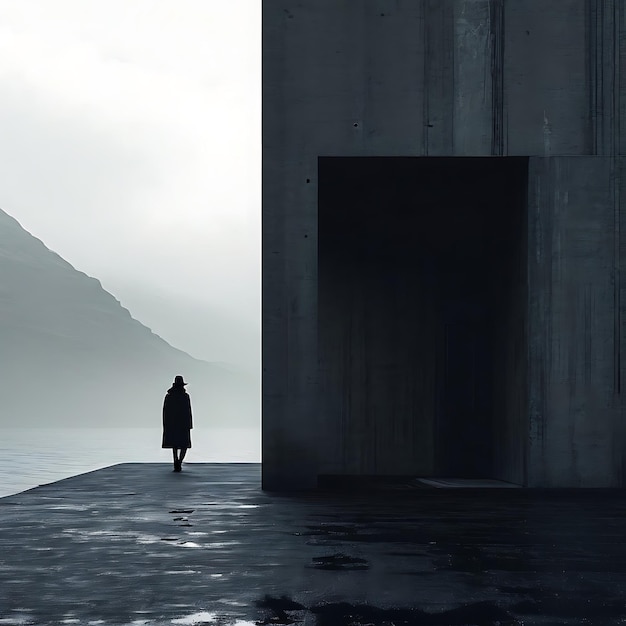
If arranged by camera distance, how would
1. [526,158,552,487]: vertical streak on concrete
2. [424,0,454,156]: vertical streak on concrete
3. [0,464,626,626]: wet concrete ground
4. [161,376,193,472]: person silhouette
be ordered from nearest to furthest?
[0,464,626,626]: wet concrete ground < [526,158,552,487]: vertical streak on concrete < [424,0,454,156]: vertical streak on concrete < [161,376,193,472]: person silhouette

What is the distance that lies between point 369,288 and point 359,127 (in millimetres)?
4247

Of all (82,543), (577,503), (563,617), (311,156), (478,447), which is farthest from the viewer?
(478,447)

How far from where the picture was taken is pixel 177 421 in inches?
775

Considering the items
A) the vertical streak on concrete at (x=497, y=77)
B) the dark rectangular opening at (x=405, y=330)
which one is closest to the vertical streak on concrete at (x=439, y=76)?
the vertical streak on concrete at (x=497, y=77)

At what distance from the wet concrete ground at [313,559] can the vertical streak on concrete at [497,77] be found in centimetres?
478

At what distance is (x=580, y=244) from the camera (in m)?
15.4

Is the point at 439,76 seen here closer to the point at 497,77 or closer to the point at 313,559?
the point at 497,77

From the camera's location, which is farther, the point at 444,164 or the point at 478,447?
the point at 478,447

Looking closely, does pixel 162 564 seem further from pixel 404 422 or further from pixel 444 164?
pixel 404 422

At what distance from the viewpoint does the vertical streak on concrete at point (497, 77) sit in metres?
15.4

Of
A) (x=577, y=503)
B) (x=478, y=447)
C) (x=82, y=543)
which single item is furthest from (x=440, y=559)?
(x=478, y=447)

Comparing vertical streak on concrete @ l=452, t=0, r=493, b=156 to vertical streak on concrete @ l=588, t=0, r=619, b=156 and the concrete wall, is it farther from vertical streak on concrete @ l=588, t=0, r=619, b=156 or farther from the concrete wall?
vertical streak on concrete @ l=588, t=0, r=619, b=156

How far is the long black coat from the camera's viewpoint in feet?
64.5

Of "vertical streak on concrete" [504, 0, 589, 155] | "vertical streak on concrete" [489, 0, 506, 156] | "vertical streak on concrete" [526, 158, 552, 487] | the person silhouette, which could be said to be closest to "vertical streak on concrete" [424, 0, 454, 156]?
"vertical streak on concrete" [489, 0, 506, 156]
